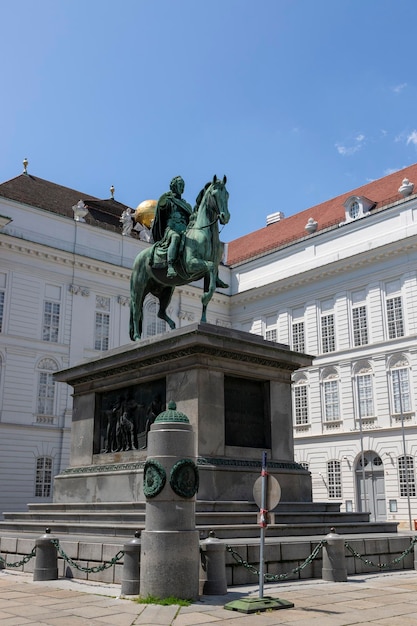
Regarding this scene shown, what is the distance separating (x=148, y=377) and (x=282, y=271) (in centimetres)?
3282

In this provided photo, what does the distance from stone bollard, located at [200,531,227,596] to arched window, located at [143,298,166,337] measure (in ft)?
111

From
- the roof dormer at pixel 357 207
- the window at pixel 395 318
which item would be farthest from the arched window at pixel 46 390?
the roof dormer at pixel 357 207

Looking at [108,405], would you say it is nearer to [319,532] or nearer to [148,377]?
[148,377]

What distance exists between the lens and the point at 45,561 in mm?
10945

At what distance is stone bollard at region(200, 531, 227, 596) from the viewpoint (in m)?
9.34

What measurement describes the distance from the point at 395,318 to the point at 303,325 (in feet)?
22.2

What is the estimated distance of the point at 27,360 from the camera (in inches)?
1496

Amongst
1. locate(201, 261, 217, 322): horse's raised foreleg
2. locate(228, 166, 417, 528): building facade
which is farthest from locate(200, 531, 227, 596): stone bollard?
locate(228, 166, 417, 528): building facade

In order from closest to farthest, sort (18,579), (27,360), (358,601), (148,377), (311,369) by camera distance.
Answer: (358,601)
(18,579)
(148,377)
(27,360)
(311,369)

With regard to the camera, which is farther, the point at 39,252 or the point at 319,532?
the point at 39,252

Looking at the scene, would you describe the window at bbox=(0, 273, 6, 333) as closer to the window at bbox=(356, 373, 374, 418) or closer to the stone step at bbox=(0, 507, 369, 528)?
the window at bbox=(356, 373, 374, 418)

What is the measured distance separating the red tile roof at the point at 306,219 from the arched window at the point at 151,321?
9.42 meters

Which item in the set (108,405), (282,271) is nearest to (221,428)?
(108,405)

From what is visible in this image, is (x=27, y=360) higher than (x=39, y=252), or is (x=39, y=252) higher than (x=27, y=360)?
(x=39, y=252)
